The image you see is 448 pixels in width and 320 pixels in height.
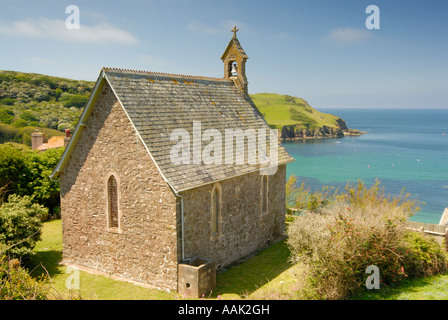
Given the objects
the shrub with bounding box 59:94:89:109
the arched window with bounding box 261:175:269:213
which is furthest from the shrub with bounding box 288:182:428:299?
the shrub with bounding box 59:94:89:109

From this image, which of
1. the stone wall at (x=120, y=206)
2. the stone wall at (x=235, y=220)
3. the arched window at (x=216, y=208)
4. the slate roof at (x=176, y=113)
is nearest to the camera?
the stone wall at (x=120, y=206)

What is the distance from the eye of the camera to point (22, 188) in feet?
85.3

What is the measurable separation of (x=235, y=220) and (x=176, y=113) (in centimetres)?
577

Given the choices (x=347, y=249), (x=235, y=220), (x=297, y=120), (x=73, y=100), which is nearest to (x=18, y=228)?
(x=235, y=220)

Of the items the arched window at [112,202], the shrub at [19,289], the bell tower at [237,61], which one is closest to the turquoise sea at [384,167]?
the bell tower at [237,61]

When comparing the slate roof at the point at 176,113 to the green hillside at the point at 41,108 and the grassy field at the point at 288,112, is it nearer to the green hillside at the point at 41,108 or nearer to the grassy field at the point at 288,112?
the green hillside at the point at 41,108

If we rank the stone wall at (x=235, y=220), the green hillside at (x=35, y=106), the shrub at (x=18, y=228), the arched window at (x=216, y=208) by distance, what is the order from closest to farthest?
the stone wall at (x=235, y=220) → the shrub at (x=18, y=228) → the arched window at (x=216, y=208) → the green hillside at (x=35, y=106)

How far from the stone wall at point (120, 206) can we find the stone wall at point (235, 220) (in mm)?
1008

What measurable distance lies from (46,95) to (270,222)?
83.6 metres

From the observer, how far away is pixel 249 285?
15.0 metres

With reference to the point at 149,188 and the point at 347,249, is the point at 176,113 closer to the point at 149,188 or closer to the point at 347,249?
the point at 149,188

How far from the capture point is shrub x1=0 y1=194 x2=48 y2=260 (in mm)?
15094

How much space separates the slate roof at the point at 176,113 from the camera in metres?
14.1
